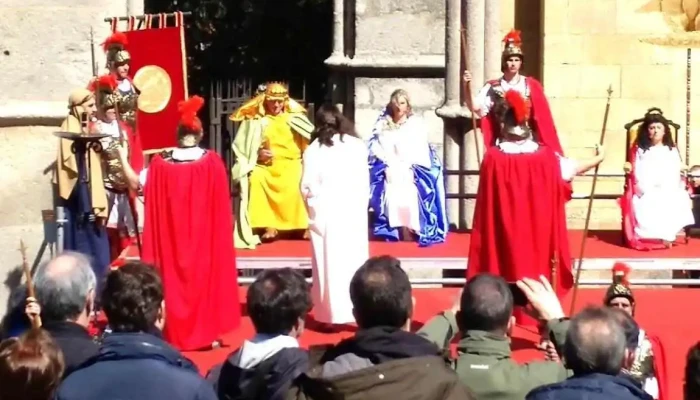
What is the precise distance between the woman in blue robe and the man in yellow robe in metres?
0.55

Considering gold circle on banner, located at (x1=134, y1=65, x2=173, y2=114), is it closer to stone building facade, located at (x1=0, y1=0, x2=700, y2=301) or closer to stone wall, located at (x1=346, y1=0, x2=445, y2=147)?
stone building facade, located at (x1=0, y1=0, x2=700, y2=301)

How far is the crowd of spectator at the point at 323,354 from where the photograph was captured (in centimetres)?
420

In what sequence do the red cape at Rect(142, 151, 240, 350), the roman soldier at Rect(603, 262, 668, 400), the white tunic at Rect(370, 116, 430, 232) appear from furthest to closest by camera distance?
the white tunic at Rect(370, 116, 430, 232) < the red cape at Rect(142, 151, 240, 350) < the roman soldier at Rect(603, 262, 668, 400)

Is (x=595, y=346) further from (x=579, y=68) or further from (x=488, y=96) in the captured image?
(x=579, y=68)

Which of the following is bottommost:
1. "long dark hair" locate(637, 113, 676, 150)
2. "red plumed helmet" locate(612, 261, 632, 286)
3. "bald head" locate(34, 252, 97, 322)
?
"red plumed helmet" locate(612, 261, 632, 286)

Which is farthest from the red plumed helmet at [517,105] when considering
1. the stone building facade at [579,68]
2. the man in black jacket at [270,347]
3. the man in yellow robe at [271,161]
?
the man in black jacket at [270,347]

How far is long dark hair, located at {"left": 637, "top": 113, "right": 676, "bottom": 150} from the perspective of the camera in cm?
1055

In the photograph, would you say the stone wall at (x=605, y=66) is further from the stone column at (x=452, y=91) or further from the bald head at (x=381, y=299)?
the bald head at (x=381, y=299)

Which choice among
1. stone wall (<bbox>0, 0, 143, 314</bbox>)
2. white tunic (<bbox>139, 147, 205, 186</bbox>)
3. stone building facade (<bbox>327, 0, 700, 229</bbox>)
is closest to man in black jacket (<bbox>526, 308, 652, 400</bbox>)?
white tunic (<bbox>139, 147, 205, 186</bbox>)

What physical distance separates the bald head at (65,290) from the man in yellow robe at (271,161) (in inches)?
233

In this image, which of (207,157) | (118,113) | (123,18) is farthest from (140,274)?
(123,18)

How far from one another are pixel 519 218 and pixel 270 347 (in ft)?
12.3

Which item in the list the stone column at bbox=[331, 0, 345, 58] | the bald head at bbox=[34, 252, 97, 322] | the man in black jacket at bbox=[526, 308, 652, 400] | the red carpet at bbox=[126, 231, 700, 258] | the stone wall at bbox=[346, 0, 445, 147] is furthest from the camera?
the stone column at bbox=[331, 0, 345, 58]

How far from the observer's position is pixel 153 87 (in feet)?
33.8
